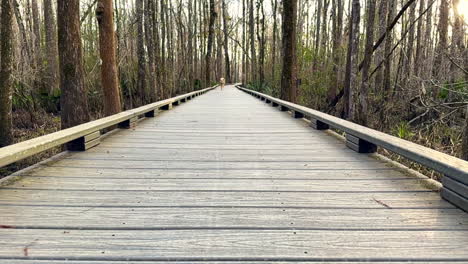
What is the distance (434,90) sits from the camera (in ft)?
34.0

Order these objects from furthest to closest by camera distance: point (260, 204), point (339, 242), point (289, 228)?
1. point (260, 204)
2. point (289, 228)
3. point (339, 242)

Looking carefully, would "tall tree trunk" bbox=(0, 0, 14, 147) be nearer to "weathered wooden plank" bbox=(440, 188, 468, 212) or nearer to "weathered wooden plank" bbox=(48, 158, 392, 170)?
"weathered wooden plank" bbox=(48, 158, 392, 170)

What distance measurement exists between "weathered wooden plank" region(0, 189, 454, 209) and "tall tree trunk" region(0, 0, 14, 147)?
629 cm

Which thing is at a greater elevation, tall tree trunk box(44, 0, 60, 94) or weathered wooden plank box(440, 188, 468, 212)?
tall tree trunk box(44, 0, 60, 94)

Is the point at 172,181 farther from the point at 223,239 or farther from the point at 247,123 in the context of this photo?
the point at 247,123

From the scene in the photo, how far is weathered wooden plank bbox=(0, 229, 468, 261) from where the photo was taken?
68.1 inches

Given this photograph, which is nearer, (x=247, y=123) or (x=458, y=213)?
(x=458, y=213)

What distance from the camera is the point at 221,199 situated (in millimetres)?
2488

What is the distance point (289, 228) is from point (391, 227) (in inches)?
22.9

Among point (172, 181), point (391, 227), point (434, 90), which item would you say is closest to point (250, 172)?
point (172, 181)

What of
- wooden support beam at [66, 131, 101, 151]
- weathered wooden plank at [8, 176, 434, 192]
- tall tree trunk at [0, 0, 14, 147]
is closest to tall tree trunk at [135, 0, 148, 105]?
tall tree trunk at [0, 0, 14, 147]

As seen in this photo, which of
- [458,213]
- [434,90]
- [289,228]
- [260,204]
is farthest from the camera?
[434,90]

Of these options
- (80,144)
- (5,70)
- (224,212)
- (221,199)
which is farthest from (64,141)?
(5,70)

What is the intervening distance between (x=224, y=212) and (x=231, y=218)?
105 millimetres
